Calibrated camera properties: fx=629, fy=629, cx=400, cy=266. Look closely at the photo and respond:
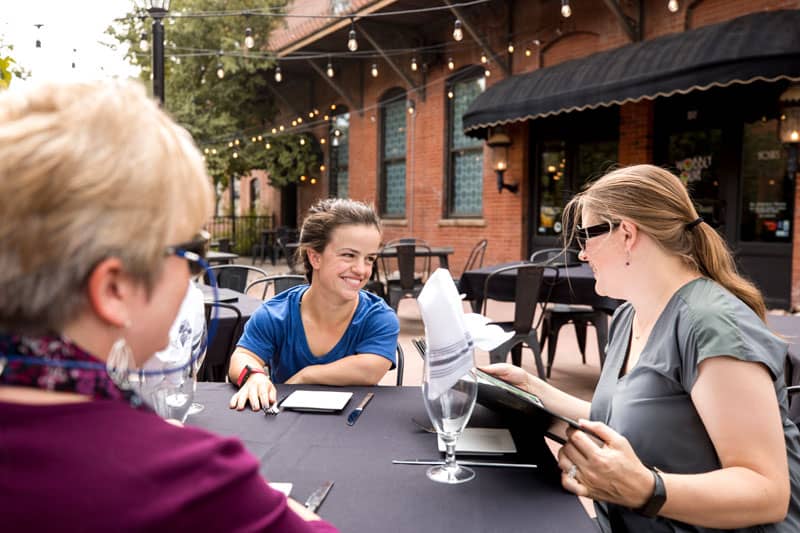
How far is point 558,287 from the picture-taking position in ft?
18.1

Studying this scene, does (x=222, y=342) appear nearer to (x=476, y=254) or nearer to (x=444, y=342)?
(x=444, y=342)

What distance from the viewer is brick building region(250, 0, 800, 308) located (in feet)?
24.1

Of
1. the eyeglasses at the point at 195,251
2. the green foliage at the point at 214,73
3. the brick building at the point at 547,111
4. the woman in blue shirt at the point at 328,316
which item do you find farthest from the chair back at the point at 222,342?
the green foliage at the point at 214,73

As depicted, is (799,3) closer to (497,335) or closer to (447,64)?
(447,64)

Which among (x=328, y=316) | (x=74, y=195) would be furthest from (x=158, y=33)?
(x=74, y=195)

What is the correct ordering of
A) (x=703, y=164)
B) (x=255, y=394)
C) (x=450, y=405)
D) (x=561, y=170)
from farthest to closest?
(x=561, y=170)
(x=703, y=164)
(x=255, y=394)
(x=450, y=405)

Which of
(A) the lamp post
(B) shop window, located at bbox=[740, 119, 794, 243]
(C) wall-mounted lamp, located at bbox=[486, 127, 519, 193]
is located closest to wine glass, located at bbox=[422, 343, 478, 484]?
(A) the lamp post

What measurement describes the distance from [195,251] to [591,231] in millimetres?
1201

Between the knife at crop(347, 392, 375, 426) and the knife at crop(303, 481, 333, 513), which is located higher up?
the knife at crop(303, 481, 333, 513)

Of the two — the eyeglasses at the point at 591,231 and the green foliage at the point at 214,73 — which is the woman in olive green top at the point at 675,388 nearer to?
the eyeglasses at the point at 591,231

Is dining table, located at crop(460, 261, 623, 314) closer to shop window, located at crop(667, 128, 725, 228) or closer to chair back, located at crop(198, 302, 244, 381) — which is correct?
chair back, located at crop(198, 302, 244, 381)

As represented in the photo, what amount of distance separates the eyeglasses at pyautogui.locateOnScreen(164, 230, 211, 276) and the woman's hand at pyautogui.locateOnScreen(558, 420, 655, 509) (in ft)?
2.75

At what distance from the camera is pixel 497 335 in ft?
4.76

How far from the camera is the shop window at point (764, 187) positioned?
754 cm
